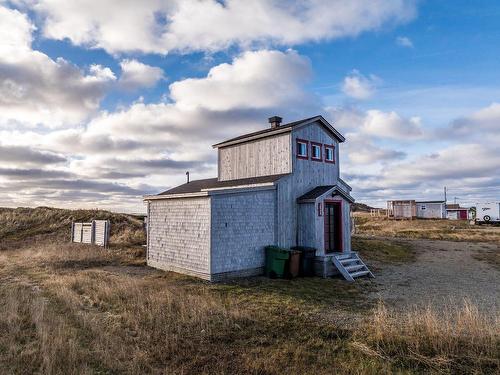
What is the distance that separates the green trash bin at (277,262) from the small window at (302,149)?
5.10m

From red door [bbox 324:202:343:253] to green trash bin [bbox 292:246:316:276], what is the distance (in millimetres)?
1911

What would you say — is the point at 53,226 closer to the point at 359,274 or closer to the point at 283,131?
the point at 283,131

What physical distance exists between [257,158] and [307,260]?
6184 millimetres

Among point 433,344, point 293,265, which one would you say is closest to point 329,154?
point 293,265

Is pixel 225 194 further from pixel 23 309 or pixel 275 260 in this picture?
pixel 23 309

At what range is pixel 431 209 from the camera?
66812 mm

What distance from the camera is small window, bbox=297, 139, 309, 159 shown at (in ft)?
59.2

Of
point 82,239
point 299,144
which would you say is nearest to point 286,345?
point 299,144

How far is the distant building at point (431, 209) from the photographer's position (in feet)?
216

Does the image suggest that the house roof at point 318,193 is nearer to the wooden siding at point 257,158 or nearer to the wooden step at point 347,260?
the wooden siding at point 257,158

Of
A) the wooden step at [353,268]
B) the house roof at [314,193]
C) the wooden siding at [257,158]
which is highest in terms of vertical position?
the wooden siding at [257,158]

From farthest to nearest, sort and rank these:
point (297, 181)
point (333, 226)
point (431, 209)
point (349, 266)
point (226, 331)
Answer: point (431, 209)
point (333, 226)
point (297, 181)
point (349, 266)
point (226, 331)

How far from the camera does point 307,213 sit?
1733cm

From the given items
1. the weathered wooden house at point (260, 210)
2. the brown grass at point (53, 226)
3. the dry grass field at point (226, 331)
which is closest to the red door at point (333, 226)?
the weathered wooden house at point (260, 210)
